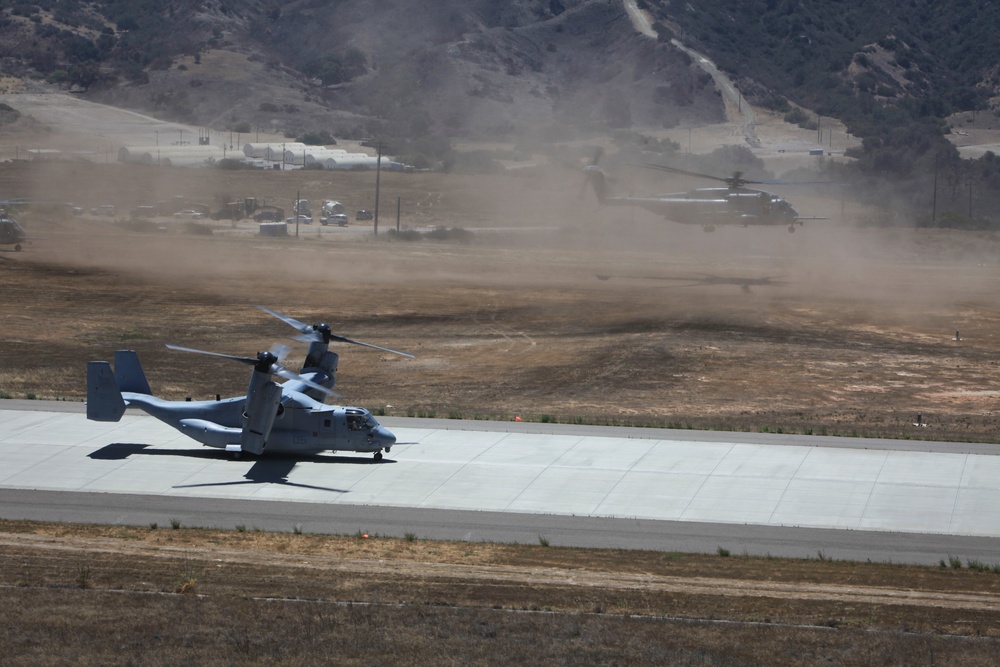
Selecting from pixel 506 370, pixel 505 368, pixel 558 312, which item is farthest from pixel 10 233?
pixel 506 370

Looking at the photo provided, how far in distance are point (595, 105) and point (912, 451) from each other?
160 m

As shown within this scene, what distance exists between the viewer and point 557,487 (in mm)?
33406

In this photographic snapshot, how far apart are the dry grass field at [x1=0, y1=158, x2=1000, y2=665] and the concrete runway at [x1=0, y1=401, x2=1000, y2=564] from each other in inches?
78.4

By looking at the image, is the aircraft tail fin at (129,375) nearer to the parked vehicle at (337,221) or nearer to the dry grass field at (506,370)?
the dry grass field at (506,370)

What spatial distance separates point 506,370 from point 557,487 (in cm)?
2345

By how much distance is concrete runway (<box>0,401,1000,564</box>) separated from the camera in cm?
2956

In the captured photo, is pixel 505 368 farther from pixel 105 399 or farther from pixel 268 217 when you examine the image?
pixel 268 217

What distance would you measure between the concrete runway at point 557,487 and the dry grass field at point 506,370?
199 cm

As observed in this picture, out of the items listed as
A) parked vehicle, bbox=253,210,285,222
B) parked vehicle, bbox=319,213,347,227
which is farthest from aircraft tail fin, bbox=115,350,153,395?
parked vehicle, bbox=319,213,347,227

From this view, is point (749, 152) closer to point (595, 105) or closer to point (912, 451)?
point (595, 105)

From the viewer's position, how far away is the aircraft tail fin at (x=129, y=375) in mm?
37750

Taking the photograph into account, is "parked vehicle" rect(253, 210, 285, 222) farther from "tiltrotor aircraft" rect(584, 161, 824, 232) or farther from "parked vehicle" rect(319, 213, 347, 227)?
"tiltrotor aircraft" rect(584, 161, 824, 232)

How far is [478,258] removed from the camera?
338 feet

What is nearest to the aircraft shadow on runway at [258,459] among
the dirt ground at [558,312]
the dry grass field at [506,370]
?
the dry grass field at [506,370]
